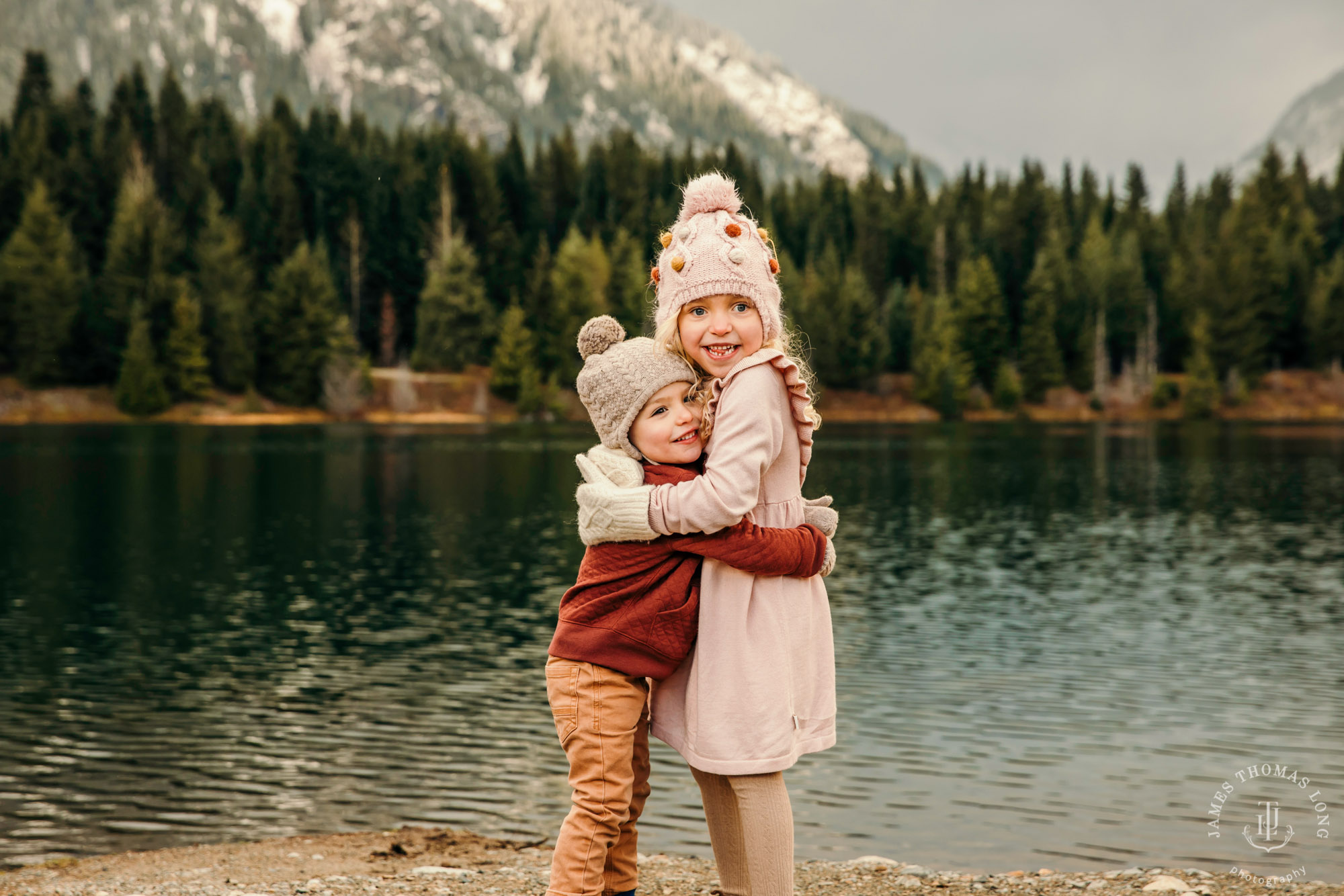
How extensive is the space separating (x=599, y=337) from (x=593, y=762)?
1715mm

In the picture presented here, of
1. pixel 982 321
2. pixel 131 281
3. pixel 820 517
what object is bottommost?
pixel 820 517

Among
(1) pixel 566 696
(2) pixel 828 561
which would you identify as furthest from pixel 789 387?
(1) pixel 566 696

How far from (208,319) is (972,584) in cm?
7570

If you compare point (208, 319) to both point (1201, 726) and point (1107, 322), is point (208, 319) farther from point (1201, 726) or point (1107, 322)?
point (1201, 726)

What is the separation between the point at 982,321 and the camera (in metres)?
104

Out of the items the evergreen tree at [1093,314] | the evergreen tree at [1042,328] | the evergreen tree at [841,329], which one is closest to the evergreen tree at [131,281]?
the evergreen tree at [841,329]

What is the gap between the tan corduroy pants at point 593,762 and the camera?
4.70 metres

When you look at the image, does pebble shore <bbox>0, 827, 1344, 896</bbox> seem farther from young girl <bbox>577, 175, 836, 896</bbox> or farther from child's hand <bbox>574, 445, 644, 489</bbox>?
child's hand <bbox>574, 445, 644, 489</bbox>

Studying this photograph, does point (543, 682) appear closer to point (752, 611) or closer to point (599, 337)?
point (599, 337)

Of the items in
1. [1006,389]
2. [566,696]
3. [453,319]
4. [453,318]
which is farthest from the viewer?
[1006,389]

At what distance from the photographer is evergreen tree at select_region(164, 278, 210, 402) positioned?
81750mm

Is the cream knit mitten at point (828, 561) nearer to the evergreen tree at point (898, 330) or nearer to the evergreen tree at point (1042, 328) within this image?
the evergreen tree at point (898, 330)

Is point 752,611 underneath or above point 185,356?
underneath

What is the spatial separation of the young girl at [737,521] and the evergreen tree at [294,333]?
279ft
